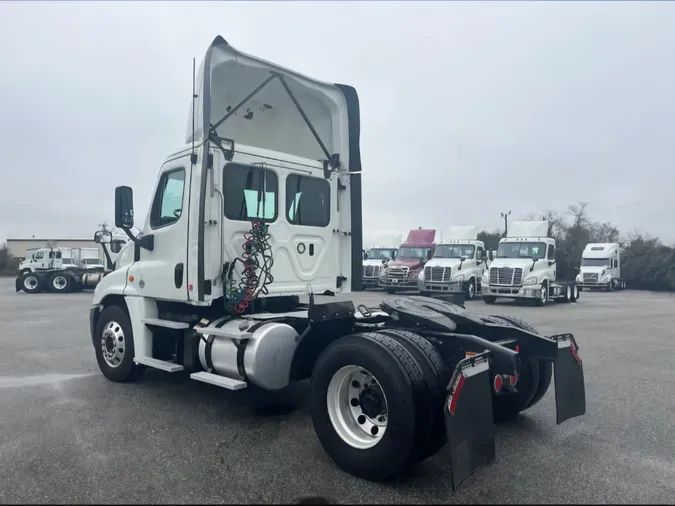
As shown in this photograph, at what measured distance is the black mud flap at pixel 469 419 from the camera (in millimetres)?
3365

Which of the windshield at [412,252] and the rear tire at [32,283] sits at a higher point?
the windshield at [412,252]

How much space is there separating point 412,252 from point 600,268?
1378cm

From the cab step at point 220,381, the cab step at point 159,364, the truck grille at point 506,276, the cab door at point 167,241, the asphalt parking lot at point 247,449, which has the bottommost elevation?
the asphalt parking lot at point 247,449

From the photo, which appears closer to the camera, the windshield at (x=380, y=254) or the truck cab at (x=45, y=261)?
the windshield at (x=380, y=254)

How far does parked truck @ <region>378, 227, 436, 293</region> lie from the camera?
25109 millimetres

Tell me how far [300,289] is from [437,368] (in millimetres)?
2820

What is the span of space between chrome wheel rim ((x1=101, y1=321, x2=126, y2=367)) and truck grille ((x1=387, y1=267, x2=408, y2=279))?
63.4 ft

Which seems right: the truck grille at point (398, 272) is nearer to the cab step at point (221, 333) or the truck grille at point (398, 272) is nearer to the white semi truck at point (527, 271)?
the white semi truck at point (527, 271)

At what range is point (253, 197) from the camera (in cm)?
601

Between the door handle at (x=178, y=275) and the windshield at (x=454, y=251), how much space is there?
61.8 ft

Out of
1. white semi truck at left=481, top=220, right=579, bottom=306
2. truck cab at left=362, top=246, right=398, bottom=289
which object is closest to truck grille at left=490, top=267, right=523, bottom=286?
white semi truck at left=481, top=220, right=579, bottom=306

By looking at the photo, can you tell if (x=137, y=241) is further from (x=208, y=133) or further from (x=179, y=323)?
(x=208, y=133)

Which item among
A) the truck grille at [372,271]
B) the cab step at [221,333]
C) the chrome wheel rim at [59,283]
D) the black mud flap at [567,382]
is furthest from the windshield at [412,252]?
the black mud flap at [567,382]

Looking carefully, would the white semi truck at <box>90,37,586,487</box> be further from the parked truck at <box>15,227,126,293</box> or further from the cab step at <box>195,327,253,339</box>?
the parked truck at <box>15,227,126,293</box>
